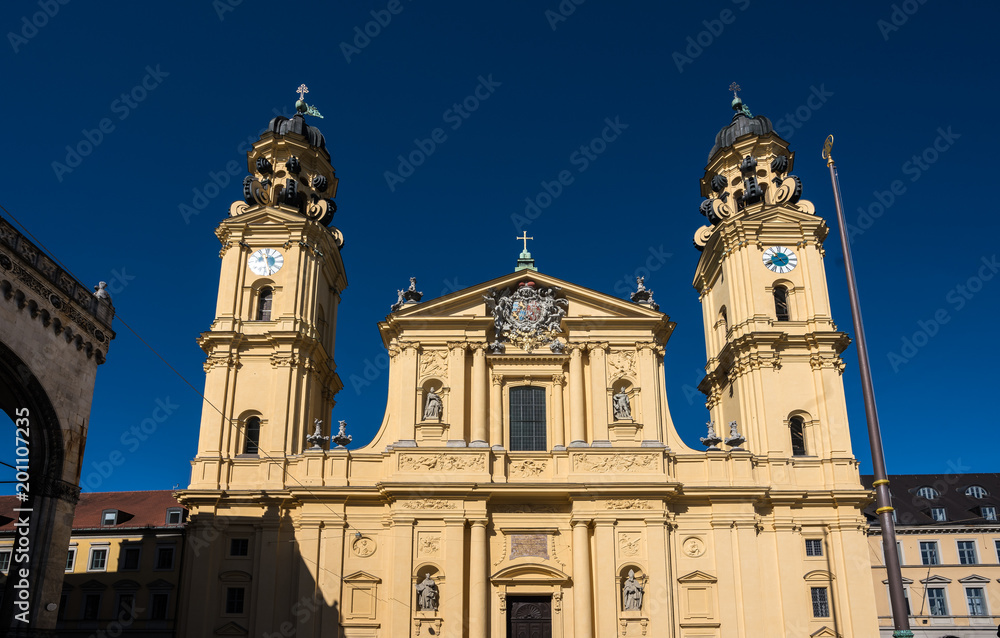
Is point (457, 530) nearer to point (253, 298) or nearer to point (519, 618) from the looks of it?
point (519, 618)

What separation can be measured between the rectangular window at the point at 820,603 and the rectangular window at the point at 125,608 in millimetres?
26186

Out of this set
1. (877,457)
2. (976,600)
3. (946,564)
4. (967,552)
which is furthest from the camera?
(967,552)

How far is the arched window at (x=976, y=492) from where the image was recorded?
49.8 m

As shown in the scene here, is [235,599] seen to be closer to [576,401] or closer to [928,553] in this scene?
[576,401]

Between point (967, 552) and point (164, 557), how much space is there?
3926cm

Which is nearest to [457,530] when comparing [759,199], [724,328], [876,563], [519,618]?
[519,618]

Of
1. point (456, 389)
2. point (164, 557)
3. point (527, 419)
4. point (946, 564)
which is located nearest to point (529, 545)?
point (527, 419)

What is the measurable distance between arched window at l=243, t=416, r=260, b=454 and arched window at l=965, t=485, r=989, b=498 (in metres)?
39.3

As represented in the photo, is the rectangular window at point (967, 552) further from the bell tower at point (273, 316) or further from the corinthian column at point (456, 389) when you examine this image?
the bell tower at point (273, 316)

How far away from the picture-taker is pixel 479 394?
33.5 m

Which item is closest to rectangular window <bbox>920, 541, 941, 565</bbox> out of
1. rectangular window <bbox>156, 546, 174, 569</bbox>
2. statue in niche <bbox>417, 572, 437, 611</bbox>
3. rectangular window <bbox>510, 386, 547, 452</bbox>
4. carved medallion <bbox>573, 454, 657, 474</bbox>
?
carved medallion <bbox>573, 454, 657, 474</bbox>

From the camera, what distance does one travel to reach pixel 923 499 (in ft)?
162

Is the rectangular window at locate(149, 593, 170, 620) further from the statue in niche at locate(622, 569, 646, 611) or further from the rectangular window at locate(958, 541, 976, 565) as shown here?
the rectangular window at locate(958, 541, 976, 565)

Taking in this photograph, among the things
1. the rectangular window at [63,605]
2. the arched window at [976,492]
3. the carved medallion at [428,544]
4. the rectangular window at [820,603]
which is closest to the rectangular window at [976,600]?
the arched window at [976,492]
